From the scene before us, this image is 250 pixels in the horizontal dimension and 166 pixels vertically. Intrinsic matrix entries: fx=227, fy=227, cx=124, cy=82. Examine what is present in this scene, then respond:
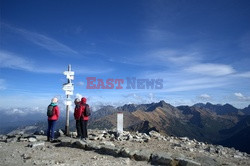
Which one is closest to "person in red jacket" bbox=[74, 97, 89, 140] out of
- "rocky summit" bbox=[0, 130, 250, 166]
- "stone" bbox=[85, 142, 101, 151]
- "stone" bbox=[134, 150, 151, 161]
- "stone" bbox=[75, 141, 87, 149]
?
"rocky summit" bbox=[0, 130, 250, 166]

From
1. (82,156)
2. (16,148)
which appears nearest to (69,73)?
(16,148)

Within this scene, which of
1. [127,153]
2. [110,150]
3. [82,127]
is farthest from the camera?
[82,127]

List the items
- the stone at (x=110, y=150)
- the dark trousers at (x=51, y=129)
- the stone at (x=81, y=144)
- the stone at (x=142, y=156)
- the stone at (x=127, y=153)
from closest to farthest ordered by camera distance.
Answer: the stone at (x=142, y=156), the stone at (x=127, y=153), the stone at (x=110, y=150), the stone at (x=81, y=144), the dark trousers at (x=51, y=129)

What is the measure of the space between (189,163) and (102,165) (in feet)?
14.5

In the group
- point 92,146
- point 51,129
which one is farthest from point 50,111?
point 92,146

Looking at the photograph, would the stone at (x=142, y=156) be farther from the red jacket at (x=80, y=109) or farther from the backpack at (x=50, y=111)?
the backpack at (x=50, y=111)

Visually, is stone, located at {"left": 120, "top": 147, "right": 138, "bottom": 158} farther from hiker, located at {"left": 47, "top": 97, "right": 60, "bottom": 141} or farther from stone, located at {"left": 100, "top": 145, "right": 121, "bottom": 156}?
hiker, located at {"left": 47, "top": 97, "right": 60, "bottom": 141}

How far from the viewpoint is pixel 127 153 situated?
1325cm

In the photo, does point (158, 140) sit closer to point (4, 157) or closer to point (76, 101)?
point (76, 101)

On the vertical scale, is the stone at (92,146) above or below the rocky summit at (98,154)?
above

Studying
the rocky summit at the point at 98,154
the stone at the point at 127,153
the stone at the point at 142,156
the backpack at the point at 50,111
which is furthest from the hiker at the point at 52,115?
Result: the stone at the point at 142,156

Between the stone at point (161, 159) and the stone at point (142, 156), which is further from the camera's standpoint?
the stone at point (142, 156)

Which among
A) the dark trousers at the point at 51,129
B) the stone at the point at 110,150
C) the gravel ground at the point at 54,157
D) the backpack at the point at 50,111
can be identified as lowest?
the gravel ground at the point at 54,157

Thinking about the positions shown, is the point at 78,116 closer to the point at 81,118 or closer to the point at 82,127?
the point at 81,118
